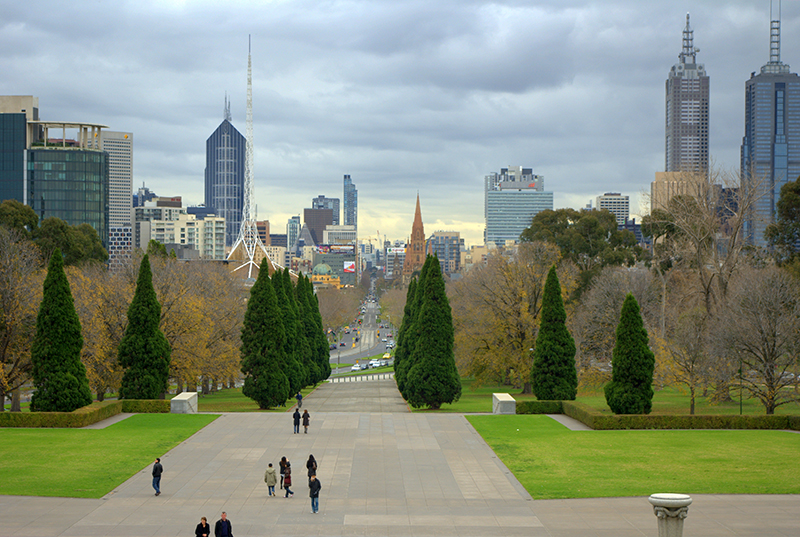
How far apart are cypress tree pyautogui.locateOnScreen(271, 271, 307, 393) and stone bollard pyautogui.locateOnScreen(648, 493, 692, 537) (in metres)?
33.7

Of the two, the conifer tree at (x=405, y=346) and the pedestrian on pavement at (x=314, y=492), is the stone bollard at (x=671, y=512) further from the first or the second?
the conifer tree at (x=405, y=346)

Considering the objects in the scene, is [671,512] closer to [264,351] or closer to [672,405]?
[672,405]

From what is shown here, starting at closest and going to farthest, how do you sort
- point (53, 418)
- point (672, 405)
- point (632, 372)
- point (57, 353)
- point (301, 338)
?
1. point (53, 418)
2. point (57, 353)
3. point (632, 372)
4. point (672, 405)
5. point (301, 338)

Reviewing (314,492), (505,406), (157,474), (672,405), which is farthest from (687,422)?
(157,474)

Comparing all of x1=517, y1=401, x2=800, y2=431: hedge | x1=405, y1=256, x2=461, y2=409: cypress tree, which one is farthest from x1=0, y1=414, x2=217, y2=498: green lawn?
x1=517, y1=401, x2=800, y2=431: hedge

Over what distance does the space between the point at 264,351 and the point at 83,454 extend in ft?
60.3

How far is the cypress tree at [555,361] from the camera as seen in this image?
4294cm

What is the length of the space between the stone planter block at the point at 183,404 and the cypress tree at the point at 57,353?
15.5 feet

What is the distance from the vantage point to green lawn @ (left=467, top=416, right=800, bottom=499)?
24.2 metres

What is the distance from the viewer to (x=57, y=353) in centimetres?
3622

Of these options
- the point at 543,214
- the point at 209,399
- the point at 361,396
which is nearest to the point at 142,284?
the point at 209,399

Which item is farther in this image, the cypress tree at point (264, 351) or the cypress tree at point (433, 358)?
the cypress tree at point (433, 358)

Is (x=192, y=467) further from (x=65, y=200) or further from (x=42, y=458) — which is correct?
(x=65, y=200)

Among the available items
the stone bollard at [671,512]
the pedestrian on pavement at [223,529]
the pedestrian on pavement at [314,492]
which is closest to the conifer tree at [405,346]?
the pedestrian on pavement at [314,492]
